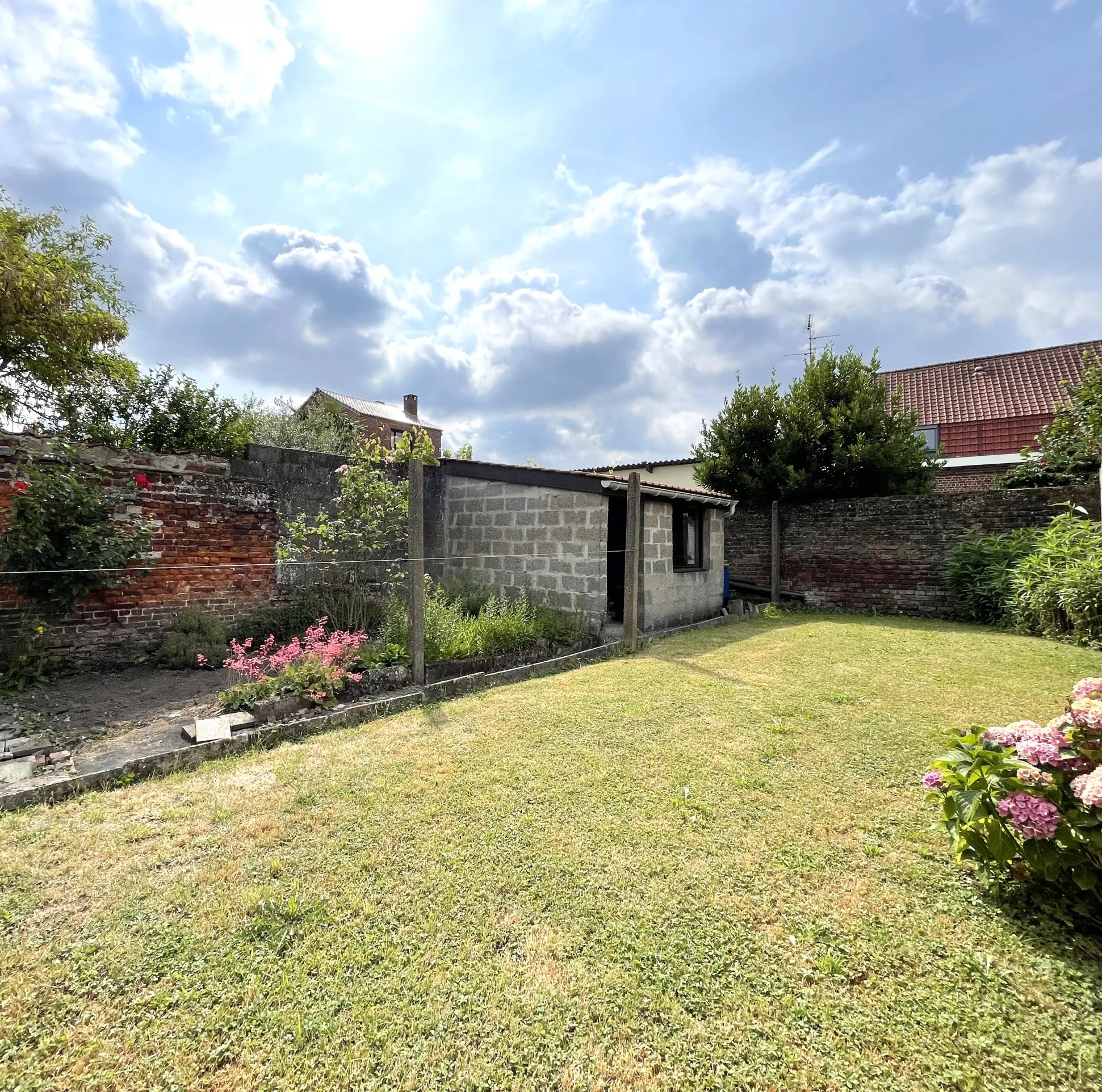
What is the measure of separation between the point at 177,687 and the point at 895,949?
19.8ft

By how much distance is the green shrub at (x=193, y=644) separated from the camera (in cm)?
582

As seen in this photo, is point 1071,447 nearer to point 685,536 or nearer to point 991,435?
point 685,536

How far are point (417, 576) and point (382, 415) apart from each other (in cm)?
2770

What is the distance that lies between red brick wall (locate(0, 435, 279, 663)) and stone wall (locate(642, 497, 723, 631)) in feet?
18.9

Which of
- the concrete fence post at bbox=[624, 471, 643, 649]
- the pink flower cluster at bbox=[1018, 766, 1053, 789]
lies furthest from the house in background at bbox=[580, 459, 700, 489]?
→ the pink flower cluster at bbox=[1018, 766, 1053, 789]

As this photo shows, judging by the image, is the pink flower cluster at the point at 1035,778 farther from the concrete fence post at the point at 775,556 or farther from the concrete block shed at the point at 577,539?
the concrete fence post at the point at 775,556

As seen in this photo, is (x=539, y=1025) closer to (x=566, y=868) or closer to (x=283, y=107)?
(x=566, y=868)

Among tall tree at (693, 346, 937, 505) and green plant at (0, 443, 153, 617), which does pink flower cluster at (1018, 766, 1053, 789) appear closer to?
green plant at (0, 443, 153, 617)

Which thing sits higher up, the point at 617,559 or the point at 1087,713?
the point at 617,559

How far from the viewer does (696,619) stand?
33.3 feet

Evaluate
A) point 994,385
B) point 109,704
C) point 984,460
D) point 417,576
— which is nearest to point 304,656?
point 417,576

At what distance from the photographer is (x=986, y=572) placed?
372 inches

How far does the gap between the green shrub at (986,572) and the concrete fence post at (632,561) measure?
658 centimetres

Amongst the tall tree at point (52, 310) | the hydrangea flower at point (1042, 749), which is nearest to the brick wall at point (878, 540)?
the hydrangea flower at point (1042, 749)
